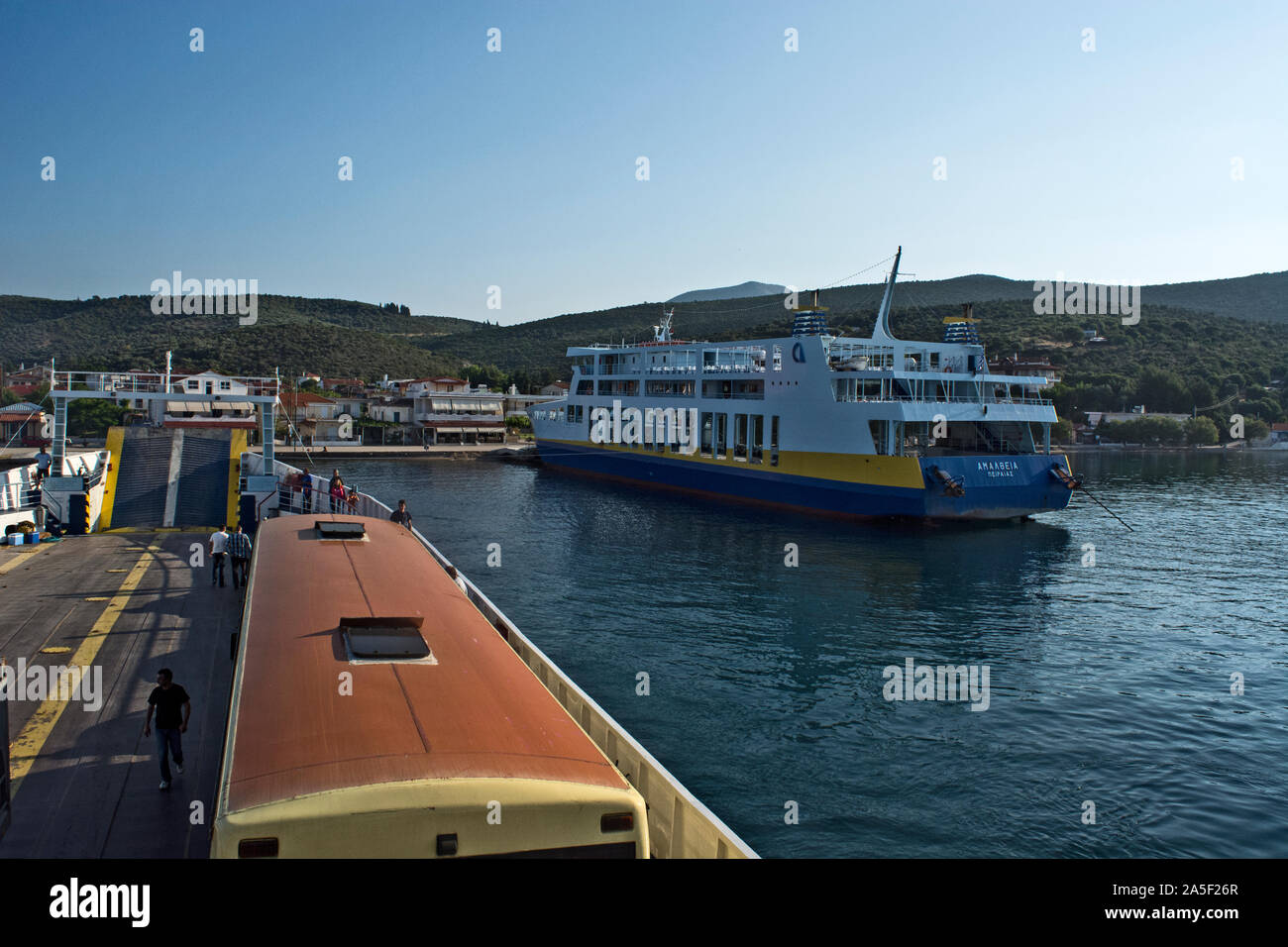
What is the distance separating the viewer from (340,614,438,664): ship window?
7746 millimetres

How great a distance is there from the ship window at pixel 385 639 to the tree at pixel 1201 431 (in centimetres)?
10615

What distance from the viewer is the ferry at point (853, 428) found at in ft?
117

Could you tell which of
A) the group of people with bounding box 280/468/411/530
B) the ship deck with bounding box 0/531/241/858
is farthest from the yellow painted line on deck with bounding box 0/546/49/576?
the group of people with bounding box 280/468/411/530

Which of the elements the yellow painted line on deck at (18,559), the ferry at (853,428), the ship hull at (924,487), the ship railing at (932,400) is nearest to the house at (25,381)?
the ferry at (853,428)

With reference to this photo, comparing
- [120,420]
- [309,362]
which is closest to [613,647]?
[120,420]

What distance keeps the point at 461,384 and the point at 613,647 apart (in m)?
81.8

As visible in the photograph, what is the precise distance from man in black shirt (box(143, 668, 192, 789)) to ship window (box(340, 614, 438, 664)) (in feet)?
6.99

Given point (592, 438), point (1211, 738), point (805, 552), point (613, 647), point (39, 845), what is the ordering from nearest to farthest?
1. point (39, 845)
2. point (1211, 738)
3. point (613, 647)
4. point (805, 552)
5. point (592, 438)

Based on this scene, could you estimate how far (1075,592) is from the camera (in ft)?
79.5

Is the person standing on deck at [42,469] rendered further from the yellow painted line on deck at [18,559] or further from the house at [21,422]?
the house at [21,422]

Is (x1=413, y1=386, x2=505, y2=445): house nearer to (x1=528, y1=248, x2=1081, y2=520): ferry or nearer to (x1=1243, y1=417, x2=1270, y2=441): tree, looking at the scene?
(x1=528, y1=248, x2=1081, y2=520): ferry

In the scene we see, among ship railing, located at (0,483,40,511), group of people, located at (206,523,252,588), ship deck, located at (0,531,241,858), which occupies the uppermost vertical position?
ship railing, located at (0,483,40,511)
